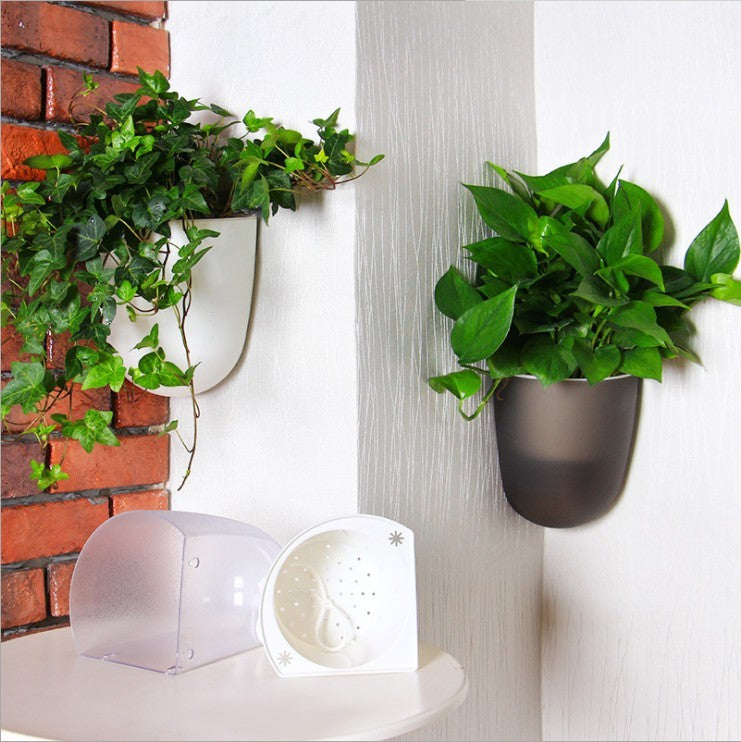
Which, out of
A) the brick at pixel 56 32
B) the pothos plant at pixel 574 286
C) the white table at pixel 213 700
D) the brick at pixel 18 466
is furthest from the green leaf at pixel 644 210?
the brick at pixel 18 466

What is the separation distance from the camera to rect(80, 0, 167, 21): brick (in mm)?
1251

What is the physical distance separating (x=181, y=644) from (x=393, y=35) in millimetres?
784

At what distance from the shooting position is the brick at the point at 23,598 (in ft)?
3.80

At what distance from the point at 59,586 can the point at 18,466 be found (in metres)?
0.17

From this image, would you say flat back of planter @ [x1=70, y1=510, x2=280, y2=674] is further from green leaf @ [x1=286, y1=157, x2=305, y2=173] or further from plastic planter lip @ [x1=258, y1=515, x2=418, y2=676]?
green leaf @ [x1=286, y1=157, x2=305, y2=173]

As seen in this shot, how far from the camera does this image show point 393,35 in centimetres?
116

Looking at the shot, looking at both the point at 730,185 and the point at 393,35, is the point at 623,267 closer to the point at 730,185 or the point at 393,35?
the point at 730,185

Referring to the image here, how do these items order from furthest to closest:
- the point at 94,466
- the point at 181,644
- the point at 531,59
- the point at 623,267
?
the point at 531,59
the point at 94,466
the point at 623,267
the point at 181,644

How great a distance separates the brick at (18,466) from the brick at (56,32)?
1.69 ft

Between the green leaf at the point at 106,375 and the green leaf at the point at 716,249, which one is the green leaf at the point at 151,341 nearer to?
the green leaf at the point at 106,375

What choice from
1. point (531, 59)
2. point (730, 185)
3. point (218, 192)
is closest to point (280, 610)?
point (218, 192)

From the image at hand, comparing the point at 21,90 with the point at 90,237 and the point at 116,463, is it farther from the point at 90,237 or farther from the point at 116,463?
the point at 116,463

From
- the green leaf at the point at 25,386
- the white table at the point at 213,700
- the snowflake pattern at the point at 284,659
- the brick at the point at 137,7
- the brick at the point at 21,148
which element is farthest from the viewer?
the brick at the point at 137,7

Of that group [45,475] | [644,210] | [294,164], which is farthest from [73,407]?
[644,210]
